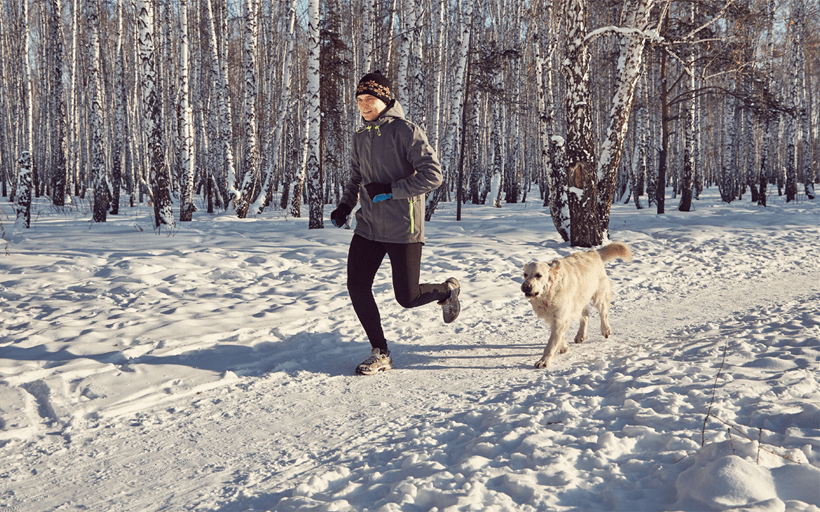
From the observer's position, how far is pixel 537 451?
2404 millimetres

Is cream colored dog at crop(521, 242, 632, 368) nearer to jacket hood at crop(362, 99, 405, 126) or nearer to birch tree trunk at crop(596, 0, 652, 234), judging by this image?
jacket hood at crop(362, 99, 405, 126)

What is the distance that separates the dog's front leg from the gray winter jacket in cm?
122

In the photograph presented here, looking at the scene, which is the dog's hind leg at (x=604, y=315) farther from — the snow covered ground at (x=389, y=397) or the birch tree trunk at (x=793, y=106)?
the birch tree trunk at (x=793, y=106)

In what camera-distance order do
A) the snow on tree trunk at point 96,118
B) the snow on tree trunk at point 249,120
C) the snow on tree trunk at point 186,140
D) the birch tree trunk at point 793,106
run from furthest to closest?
the birch tree trunk at point 793,106
the snow on tree trunk at point 249,120
the snow on tree trunk at point 186,140
the snow on tree trunk at point 96,118

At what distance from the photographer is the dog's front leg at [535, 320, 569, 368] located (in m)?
3.88

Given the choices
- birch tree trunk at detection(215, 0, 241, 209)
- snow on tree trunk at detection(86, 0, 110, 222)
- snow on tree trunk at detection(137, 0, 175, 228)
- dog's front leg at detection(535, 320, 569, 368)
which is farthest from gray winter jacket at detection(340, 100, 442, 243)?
birch tree trunk at detection(215, 0, 241, 209)

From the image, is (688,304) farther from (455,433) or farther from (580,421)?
(455,433)

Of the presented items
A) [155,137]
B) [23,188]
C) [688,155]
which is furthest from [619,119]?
[23,188]

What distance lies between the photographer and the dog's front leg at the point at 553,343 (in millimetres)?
3885

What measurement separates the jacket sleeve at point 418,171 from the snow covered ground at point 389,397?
4.26 ft

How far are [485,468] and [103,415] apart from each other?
2.26m

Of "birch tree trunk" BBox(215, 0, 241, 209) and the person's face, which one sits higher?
"birch tree trunk" BBox(215, 0, 241, 209)

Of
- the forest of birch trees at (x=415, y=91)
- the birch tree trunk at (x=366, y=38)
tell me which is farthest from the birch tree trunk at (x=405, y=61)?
the birch tree trunk at (x=366, y=38)

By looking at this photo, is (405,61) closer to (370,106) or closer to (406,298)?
(370,106)
